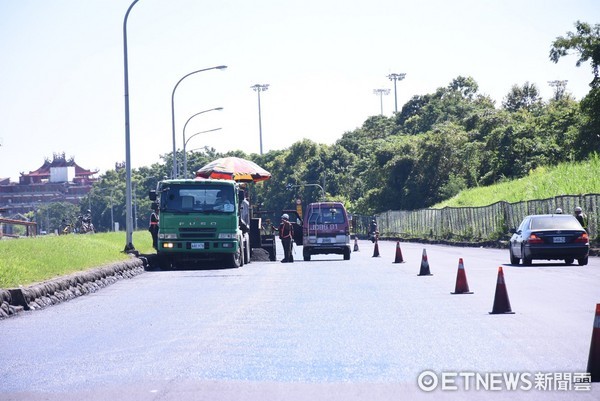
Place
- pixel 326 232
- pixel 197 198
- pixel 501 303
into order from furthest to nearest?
pixel 326 232, pixel 197 198, pixel 501 303

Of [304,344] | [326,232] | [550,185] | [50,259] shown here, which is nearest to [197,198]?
[50,259]

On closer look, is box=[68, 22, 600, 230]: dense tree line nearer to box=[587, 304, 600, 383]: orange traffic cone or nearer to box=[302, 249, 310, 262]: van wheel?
box=[302, 249, 310, 262]: van wheel

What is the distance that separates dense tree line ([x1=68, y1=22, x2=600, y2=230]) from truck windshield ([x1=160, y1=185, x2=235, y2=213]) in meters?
14.0

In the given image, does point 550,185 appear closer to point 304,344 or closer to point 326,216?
point 326,216

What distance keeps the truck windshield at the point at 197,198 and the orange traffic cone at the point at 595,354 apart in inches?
981

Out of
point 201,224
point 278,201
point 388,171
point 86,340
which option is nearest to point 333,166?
point 278,201

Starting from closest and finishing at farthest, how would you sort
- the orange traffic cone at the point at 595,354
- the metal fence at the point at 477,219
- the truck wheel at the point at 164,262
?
the orange traffic cone at the point at 595,354 → the truck wheel at the point at 164,262 → the metal fence at the point at 477,219

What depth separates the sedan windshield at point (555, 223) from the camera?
1201 inches

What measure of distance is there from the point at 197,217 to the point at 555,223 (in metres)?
11.0

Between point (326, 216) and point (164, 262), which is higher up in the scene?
point (326, 216)

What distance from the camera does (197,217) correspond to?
1348 inches

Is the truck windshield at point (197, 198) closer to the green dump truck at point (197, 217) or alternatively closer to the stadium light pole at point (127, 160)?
the green dump truck at point (197, 217)

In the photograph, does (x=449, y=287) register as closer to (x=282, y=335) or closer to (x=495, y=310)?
(x=495, y=310)

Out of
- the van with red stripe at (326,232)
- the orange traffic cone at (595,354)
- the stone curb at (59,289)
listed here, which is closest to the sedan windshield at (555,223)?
the van with red stripe at (326,232)
